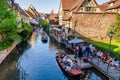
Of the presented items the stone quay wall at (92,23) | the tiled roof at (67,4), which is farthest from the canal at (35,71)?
the tiled roof at (67,4)

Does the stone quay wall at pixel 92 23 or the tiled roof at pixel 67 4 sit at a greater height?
the tiled roof at pixel 67 4

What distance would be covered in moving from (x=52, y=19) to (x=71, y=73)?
7138 centimetres

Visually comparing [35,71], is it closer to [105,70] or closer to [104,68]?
[104,68]

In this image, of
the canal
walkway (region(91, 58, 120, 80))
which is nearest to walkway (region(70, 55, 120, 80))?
walkway (region(91, 58, 120, 80))

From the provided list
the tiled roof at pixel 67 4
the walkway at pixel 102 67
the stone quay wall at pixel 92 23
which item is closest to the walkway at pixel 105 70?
the walkway at pixel 102 67

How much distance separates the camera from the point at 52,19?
293ft

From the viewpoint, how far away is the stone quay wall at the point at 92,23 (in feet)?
136

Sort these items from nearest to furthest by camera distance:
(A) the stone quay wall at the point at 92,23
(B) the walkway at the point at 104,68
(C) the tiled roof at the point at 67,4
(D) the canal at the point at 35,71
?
(B) the walkway at the point at 104,68 → (D) the canal at the point at 35,71 → (A) the stone quay wall at the point at 92,23 → (C) the tiled roof at the point at 67,4

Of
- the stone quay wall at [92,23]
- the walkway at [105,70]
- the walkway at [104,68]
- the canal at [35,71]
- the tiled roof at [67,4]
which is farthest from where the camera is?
the tiled roof at [67,4]

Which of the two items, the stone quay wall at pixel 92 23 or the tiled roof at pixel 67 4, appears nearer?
the stone quay wall at pixel 92 23

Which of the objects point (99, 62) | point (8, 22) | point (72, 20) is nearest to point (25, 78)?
point (8, 22)

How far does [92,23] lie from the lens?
4203 centimetres

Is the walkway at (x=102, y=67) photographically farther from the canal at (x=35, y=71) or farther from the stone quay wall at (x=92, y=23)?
the stone quay wall at (x=92, y=23)

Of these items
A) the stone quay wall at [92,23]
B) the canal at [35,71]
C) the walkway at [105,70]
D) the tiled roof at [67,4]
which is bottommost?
the canal at [35,71]
